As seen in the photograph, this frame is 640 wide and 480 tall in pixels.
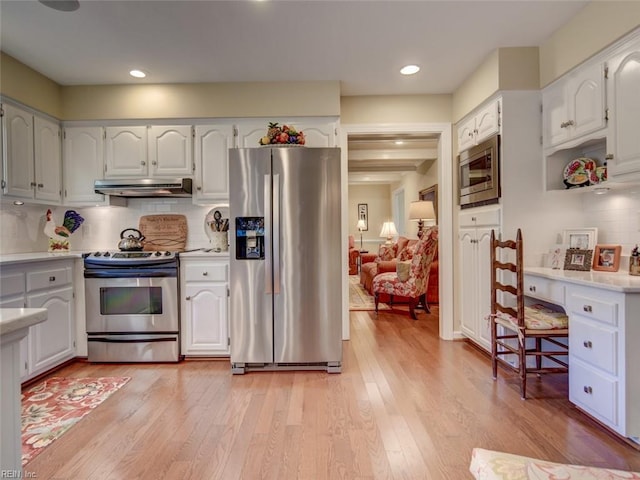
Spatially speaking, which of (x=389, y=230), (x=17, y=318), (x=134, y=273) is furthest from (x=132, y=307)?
(x=389, y=230)

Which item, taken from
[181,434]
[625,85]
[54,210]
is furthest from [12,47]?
[625,85]

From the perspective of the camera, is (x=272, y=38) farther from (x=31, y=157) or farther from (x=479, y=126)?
(x=31, y=157)

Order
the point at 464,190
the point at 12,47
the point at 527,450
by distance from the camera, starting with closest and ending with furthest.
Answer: the point at 527,450 → the point at 12,47 → the point at 464,190

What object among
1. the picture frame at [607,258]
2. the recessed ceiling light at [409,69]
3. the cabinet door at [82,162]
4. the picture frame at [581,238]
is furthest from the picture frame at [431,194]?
the cabinet door at [82,162]

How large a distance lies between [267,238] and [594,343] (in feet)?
7.22

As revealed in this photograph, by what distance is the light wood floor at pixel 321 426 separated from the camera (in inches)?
66.3

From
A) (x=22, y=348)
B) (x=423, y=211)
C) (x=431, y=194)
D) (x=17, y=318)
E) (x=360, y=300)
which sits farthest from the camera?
(x=431, y=194)

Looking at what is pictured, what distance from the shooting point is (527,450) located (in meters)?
1.77

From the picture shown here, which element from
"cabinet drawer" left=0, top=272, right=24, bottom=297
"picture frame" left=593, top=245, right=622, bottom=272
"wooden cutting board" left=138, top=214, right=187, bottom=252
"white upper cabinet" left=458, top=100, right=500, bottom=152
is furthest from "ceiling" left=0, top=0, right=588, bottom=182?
"cabinet drawer" left=0, top=272, right=24, bottom=297

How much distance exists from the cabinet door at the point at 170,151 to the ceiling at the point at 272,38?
0.46 m

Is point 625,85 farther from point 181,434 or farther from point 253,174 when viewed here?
point 181,434

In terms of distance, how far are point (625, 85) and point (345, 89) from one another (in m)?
2.17

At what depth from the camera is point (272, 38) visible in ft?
8.39

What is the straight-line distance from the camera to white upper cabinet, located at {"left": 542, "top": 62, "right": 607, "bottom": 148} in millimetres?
2217
